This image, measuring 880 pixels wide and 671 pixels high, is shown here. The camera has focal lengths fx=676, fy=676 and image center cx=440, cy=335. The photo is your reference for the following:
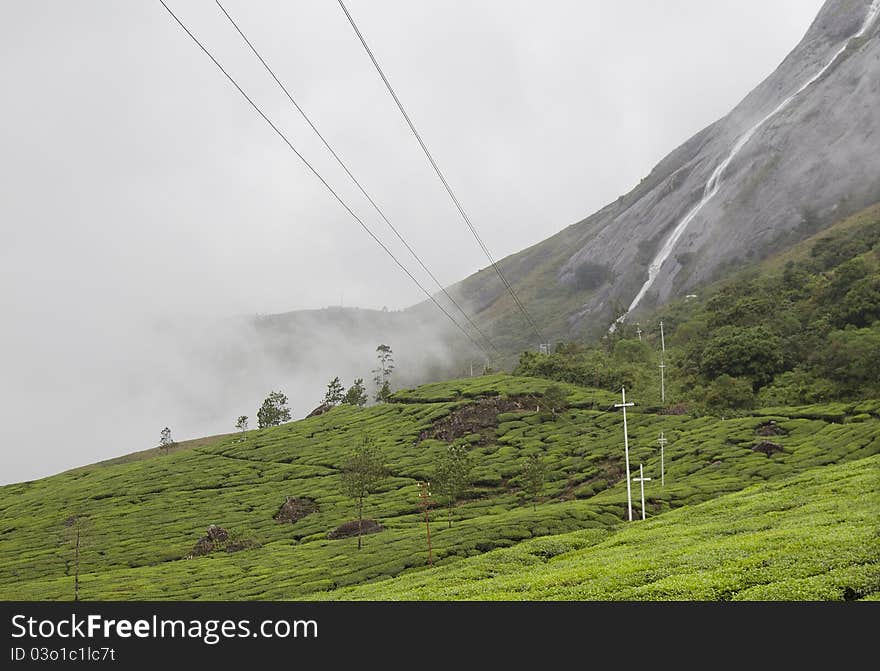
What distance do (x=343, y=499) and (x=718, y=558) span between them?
92.3 meters

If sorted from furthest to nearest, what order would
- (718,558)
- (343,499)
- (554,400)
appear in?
1. (554,400)
2. (343,499)
3. (718,558)

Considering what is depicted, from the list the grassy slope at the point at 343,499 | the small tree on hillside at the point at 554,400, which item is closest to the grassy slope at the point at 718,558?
the grassy slope at the point at 343,499

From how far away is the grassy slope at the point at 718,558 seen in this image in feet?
75.7

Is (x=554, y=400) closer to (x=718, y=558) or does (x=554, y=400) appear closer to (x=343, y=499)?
(x=343, y=499)

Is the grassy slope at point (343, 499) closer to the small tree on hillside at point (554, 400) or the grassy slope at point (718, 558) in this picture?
the small tree on hillside at point (554, 400)

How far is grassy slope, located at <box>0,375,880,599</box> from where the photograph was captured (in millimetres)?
70375

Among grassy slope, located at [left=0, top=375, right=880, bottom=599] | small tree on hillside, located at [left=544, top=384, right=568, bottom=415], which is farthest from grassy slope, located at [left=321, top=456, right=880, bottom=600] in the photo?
small tree on hillside, located at [left=544, top=384, right=568, bottom=415]

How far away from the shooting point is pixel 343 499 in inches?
4515

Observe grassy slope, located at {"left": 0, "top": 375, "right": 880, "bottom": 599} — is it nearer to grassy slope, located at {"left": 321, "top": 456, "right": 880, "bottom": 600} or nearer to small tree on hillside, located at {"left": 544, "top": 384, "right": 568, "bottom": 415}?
small tree on hillside, located at {"left": 544, "top": 384, "right": 568, "bottom": 415}

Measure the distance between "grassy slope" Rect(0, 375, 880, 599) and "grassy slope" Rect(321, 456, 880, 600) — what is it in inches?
475

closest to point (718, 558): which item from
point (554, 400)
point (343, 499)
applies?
point (343, 499)

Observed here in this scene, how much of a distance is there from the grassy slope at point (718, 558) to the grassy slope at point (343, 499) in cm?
1207
